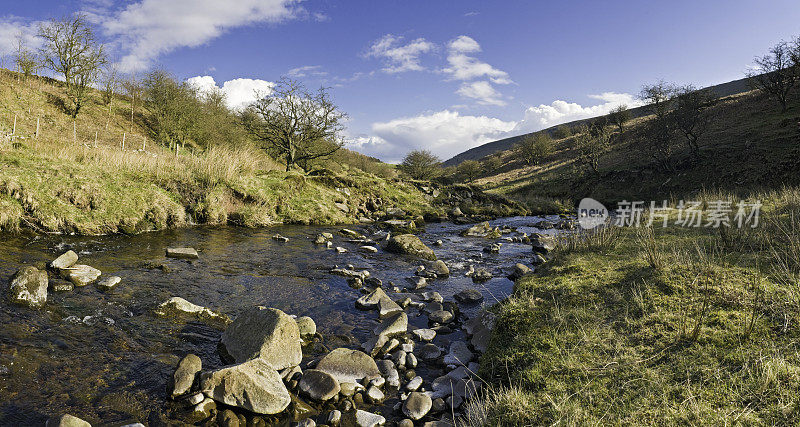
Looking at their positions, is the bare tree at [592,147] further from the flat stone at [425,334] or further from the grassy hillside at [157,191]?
the flat stone at [425,334]

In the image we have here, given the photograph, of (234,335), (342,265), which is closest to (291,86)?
(342,265)

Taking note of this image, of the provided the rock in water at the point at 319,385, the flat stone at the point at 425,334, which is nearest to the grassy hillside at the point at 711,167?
the flat stone at the point at 425,334

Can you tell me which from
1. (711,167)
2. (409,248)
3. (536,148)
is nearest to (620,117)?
(536,148)

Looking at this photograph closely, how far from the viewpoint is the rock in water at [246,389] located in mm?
4082

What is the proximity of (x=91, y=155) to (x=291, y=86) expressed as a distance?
15.2 m

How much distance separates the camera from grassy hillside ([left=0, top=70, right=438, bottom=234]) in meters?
11.0

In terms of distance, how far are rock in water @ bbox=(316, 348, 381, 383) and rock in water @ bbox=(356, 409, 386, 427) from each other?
28.9 inches

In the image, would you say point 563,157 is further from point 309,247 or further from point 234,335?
point 234,335

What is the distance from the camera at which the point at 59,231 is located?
10828mm

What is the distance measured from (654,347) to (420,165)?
4757 centimetres

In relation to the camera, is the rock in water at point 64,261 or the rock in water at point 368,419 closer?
the rock in water at point 368,419

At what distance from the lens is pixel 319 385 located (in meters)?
4.58

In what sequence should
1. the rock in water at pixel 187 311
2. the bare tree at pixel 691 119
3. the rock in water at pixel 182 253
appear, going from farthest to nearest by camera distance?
the bare tree at pixel 691 119 < the rock in water at pixel 182 253 < the rock in water at pixel 187 311

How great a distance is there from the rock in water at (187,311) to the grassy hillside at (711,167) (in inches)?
1193
